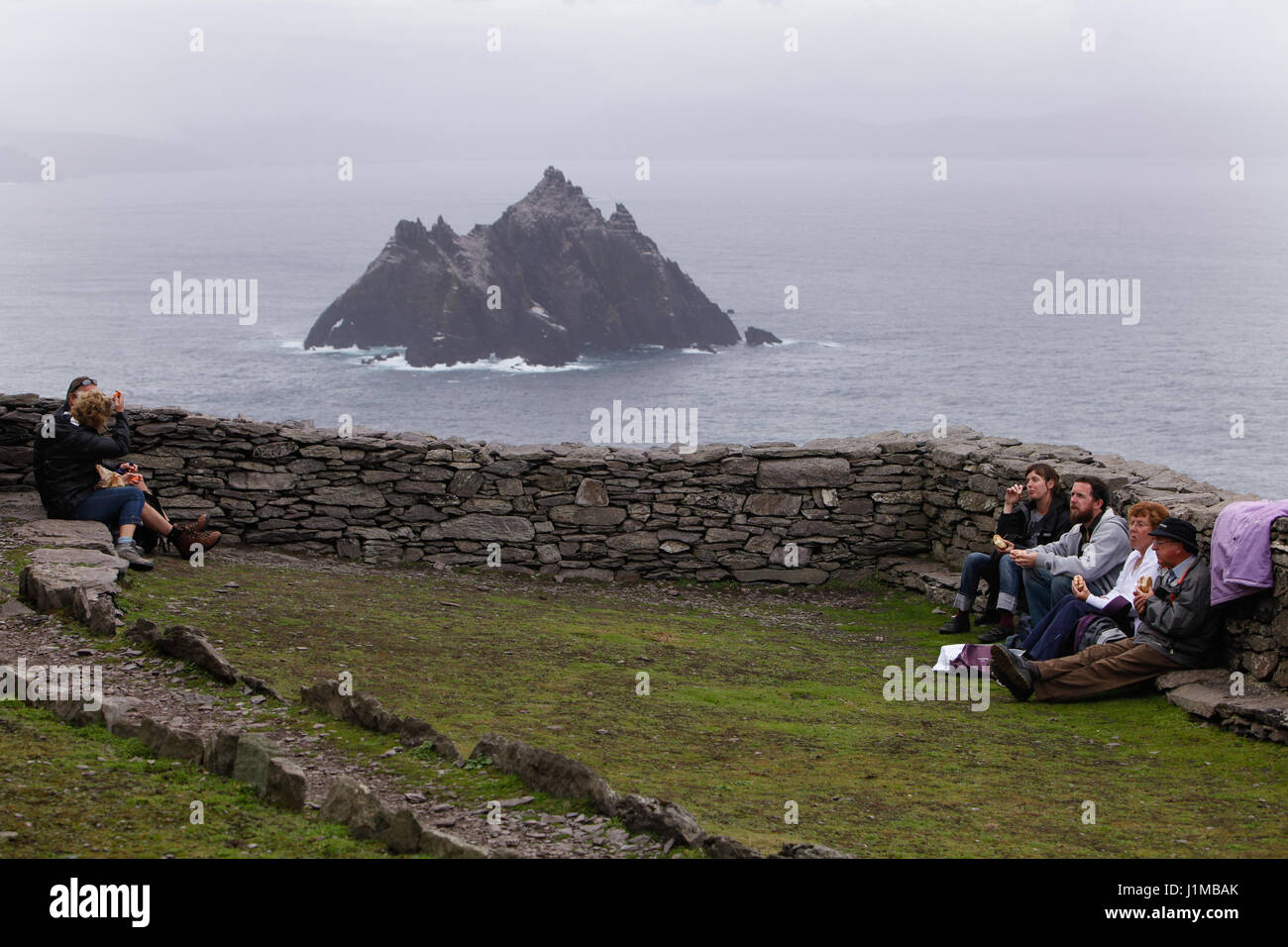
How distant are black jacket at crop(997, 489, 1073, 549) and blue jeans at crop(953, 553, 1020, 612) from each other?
1.06ft

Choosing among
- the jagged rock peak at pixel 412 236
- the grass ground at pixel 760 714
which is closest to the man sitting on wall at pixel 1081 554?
the grass ground at pixel 760 714

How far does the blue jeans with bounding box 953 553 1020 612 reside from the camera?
1373cm

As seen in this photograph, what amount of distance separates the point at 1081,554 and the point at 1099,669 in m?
2.06

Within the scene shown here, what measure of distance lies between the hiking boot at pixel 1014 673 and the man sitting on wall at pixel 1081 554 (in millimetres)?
1238

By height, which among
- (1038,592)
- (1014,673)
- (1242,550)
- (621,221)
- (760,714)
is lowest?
(760,714)

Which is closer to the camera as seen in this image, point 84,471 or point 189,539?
point 84,471

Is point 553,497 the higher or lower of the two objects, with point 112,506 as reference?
lower

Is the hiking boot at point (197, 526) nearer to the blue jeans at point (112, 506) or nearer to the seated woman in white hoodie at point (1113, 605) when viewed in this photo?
the blue jeans at point (112, 506)

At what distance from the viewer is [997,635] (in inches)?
545

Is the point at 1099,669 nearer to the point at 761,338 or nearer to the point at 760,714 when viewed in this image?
the point at 760,714

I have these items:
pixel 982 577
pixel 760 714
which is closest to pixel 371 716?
pixel 760 714

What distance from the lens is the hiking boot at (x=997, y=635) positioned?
13.8m
